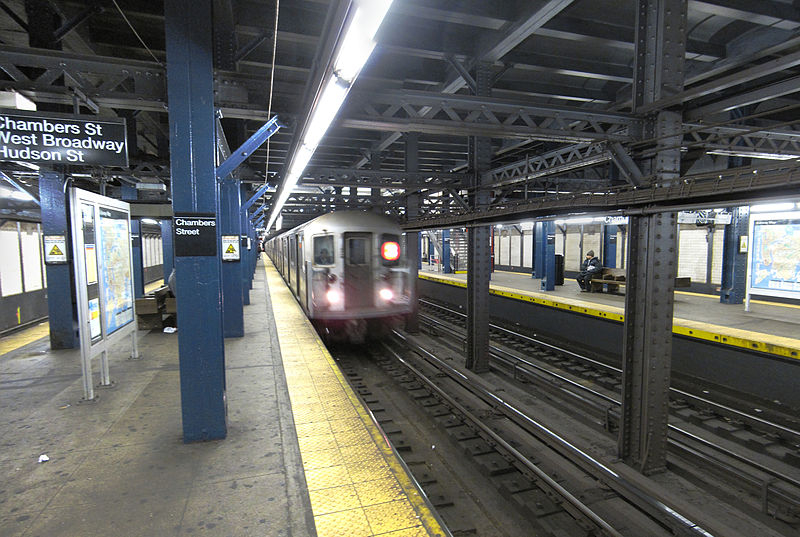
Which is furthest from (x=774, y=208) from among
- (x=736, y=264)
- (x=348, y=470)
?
(x=348, y=470)

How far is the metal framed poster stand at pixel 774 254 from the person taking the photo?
762 cm

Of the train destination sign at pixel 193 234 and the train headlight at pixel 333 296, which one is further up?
the train destination sign at pixel 193 234

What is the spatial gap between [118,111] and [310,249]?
440 cm

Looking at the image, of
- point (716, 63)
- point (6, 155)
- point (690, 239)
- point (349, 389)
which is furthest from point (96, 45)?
point (690, 239)

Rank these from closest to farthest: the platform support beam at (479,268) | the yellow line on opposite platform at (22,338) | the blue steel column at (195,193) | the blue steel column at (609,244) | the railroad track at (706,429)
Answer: the blue steel column at (195,193), the railroad track at (706,429), the yellow line on opposite platform at (22,338), the platform support beam at (479,268), the blue steel column at (609,244)

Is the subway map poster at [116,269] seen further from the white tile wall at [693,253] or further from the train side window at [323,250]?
the white tile wall at [693,253]

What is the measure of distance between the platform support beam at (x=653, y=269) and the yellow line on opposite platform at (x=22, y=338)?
957 centimetres

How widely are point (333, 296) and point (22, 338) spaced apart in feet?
20.0

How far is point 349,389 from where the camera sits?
16.5ft

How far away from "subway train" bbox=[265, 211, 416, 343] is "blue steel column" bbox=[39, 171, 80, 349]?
4.21m

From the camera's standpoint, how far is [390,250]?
8898mm

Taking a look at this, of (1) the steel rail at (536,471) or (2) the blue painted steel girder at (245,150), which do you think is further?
(2) the blue painted steel girder at (245,150)

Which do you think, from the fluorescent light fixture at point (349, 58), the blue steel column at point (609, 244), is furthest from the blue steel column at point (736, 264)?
the fluorescent light fixture at point (349, 58)

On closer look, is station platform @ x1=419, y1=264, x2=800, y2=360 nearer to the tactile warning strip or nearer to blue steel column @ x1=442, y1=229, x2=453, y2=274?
the tactile warning strip
